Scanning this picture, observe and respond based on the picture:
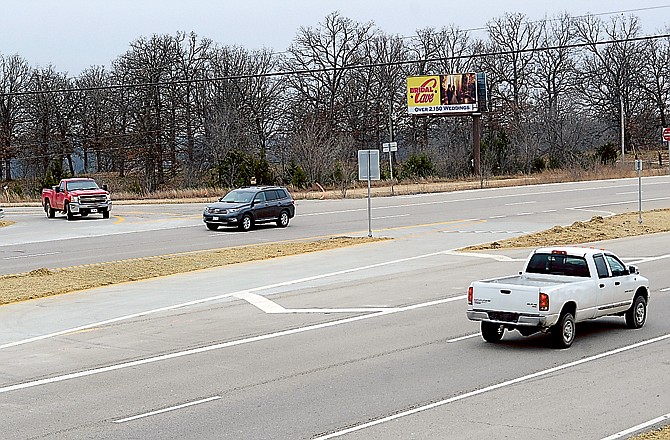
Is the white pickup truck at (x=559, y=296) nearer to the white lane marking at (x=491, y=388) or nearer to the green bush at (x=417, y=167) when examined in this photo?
the white lane marking at (x=491, y=388)

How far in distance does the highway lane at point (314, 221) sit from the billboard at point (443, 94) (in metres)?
18.6

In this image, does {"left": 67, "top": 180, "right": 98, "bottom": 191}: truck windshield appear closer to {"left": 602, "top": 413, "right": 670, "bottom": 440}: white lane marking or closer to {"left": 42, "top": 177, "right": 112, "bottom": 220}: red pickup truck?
{"left": 42, "top": 177, "right": 112, "bottom": 220}: red pickup truck

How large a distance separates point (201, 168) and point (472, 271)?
224 ft

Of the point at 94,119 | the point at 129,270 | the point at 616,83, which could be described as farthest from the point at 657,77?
the point at 129,270

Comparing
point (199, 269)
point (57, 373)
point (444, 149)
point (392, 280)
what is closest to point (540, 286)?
point (57, 373)

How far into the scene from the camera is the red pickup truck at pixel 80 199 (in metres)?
44.9

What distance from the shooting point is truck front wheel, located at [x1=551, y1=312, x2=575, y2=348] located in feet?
44.4

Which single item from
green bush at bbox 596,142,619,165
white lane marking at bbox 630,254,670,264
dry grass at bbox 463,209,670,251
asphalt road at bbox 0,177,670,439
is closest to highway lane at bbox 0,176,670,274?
dry grass at bbox 463,209,670,251

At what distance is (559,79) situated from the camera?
96.4m

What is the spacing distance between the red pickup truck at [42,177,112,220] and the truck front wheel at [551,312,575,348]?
34.4 metres

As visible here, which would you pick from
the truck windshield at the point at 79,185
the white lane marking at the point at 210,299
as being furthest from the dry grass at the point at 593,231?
the truck windshield at the point at 79,185

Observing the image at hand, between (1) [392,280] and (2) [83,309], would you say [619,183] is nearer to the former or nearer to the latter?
(1) [392,280]

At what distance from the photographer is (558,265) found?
14883mm

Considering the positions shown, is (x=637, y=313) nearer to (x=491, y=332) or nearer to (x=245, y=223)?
(x=491, y=332)
